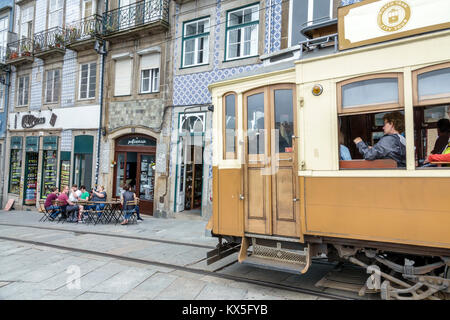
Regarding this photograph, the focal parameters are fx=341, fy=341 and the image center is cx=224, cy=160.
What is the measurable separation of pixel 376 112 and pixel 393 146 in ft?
1.49

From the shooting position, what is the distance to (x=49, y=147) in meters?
17.5

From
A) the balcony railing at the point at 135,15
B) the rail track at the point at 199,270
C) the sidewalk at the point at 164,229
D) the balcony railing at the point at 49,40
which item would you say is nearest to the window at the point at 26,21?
the balcony railing at the point at 49,40

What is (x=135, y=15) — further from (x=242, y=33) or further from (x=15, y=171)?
(x=15, y=171)

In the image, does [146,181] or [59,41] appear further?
[59,41]

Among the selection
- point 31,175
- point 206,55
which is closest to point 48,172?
point 31,175

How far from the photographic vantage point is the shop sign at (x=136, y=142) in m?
14.0

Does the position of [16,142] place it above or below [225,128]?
above

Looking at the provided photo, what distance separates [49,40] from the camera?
17.9 metres

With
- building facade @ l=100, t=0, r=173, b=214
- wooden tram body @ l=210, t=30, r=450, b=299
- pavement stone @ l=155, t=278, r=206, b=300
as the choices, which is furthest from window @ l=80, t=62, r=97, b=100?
pavement stone @ l=155, t=278, r=206, b=300

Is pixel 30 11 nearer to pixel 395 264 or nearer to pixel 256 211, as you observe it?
pixel 256 211

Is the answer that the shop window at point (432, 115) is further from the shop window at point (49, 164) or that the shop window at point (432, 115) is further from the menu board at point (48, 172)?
the menu board at point (48, 172)

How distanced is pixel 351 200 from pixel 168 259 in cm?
390

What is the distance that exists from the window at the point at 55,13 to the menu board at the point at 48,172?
6.78 meters
